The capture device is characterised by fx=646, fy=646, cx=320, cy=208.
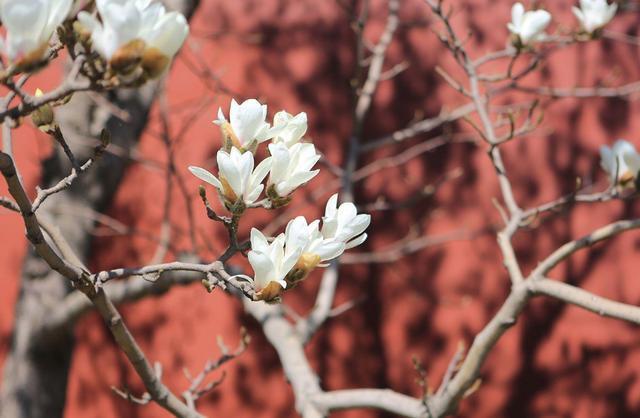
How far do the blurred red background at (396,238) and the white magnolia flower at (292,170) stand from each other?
4.83ft

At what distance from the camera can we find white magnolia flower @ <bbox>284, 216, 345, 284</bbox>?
61 cm

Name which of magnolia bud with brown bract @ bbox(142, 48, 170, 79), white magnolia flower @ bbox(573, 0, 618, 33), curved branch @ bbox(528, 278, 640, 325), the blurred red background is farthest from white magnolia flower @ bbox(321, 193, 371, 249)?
the blurred red background

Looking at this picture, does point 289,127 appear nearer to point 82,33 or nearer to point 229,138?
point 229,138

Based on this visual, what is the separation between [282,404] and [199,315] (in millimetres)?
407

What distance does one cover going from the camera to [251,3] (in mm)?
2221

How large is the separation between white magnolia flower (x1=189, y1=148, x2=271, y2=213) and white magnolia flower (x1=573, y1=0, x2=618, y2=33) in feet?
2.71

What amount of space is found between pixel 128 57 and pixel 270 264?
0.76 ft

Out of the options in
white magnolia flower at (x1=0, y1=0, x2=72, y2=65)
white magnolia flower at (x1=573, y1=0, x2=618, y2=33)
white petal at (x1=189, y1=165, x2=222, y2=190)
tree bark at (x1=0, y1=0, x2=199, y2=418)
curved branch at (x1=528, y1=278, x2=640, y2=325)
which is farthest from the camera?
tree bark at (x1=0, y1=0, x2=199, y2=418)

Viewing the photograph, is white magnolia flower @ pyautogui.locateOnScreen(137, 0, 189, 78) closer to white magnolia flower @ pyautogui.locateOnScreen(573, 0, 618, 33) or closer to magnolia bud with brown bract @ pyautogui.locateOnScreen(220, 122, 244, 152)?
magnolia bud with brown bract @ pyautogui.locateOnScreen(220, 122, 244, 152)

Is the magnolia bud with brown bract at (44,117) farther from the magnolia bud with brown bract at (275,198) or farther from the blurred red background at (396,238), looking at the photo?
the blurred red background at (396,238)

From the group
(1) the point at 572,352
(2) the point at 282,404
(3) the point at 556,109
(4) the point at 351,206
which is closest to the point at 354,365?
(2) the point at 282,404

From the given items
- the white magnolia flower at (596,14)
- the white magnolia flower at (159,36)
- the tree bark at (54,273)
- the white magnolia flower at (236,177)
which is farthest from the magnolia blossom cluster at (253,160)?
the tree bark at (54,273)

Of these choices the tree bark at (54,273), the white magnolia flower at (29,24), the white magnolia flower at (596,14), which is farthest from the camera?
the tree bark at (54,273)

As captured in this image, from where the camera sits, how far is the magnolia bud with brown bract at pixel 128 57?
49cm
